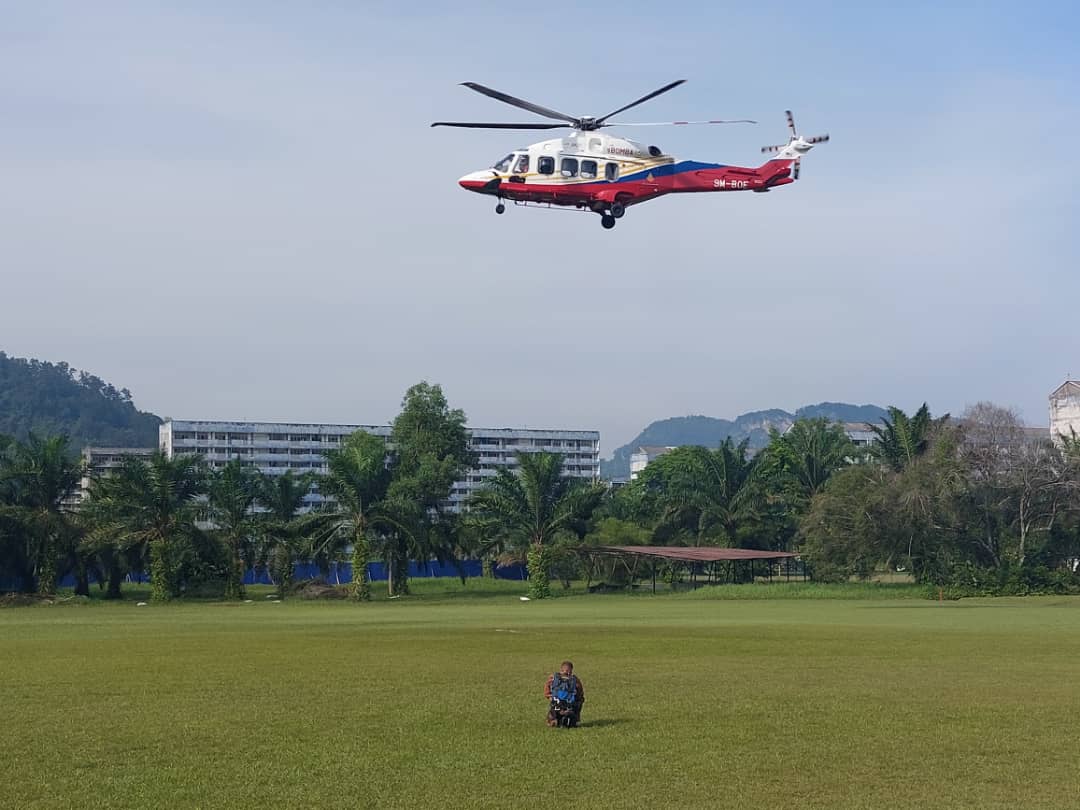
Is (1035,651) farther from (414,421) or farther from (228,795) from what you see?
(414,421)

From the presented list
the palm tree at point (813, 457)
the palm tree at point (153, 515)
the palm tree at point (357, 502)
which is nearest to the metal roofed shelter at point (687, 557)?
the palm tree at point (813, 457)

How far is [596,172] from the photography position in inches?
1705

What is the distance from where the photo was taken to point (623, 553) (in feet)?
230

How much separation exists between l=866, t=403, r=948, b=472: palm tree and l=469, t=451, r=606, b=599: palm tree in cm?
1772

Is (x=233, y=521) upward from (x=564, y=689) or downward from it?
upward

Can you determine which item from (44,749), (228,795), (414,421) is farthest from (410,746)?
(414,421)

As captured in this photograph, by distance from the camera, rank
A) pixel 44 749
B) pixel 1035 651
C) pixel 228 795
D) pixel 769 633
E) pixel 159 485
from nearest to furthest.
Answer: pixel 228 795 < pixel 44 749 < pixel 1035 651 < pixel 769 633 < pixel 159 485

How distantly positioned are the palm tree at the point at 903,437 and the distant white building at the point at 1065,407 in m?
74.8

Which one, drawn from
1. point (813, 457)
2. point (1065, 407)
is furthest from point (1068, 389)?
point (813, 457)

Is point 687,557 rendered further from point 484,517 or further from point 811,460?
point 811,460

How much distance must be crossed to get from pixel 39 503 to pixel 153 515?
6.89 meters

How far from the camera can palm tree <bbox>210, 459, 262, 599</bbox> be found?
7062cm

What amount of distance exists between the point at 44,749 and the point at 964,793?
427 inches

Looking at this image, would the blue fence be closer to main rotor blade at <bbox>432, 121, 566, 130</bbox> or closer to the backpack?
main rotor blade at <bbox>432, 121, 566, 130</bbox>
